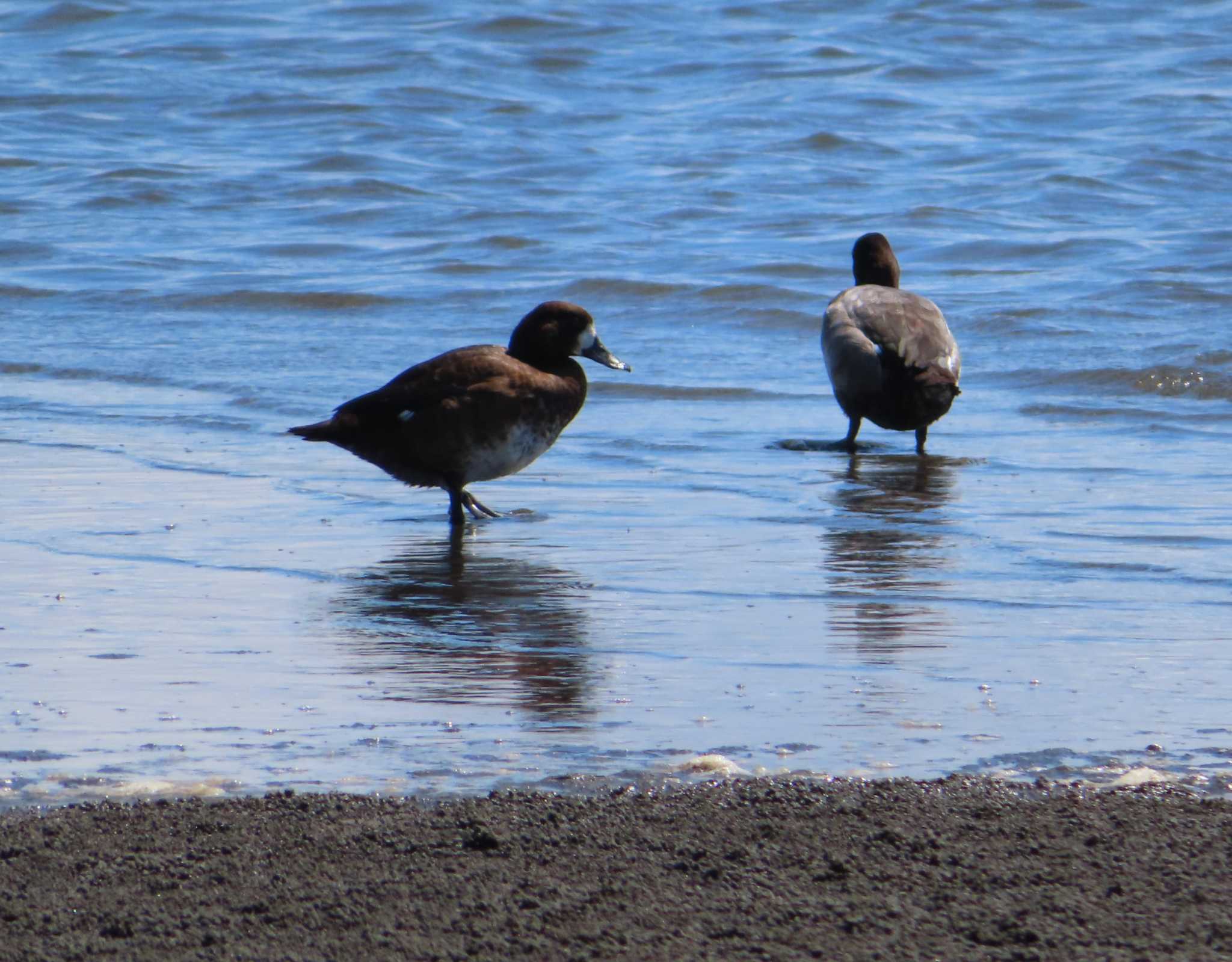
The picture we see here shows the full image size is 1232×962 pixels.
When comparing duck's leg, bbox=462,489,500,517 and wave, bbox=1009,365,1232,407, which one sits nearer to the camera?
duck's leg, bbox=462,489,500,517

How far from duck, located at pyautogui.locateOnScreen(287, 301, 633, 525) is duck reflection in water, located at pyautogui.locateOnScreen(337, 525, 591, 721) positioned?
0.34 m

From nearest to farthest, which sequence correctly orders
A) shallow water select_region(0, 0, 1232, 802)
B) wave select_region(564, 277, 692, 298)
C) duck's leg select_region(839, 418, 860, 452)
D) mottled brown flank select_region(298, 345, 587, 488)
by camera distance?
shallow water select_region(0, 0, 1232, 802)
mottled brown flank select_region(298, 345, 587, 488)
duck's leg select_region(839, 418, 860, 452)
wave select_region(564, 277, 692, 298)

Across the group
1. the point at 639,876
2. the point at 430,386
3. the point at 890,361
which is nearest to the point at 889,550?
the point at 430,386

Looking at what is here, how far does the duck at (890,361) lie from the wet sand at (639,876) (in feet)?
17.6

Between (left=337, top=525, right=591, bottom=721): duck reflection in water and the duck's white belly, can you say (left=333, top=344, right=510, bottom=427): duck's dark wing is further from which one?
(left=337, top=525, right=591, bottom=721): duck reflection in water

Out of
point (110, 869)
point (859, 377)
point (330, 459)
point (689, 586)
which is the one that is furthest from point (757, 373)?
point (110, 869)

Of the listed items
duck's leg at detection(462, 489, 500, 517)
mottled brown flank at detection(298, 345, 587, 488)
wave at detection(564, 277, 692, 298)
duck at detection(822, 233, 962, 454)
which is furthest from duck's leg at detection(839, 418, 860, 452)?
wave at detection(564, 277, 692, 298)

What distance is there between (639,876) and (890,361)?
6.10m

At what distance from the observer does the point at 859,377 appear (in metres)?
9.08

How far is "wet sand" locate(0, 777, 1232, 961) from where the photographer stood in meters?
2.96

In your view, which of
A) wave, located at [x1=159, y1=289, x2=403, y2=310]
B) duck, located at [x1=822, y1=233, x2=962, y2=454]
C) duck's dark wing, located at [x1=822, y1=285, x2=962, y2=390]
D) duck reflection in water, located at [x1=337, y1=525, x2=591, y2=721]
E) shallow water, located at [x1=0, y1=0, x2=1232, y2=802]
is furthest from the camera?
wave, located at [x1=159, y1=289, x2=403, y2=310]

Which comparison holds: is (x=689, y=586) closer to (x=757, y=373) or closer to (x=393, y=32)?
(x=757, y=373)

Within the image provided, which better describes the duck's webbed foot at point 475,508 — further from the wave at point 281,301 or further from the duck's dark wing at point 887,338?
the wave at point 281,301

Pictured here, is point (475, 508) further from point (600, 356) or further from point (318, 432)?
point (600, 356)
